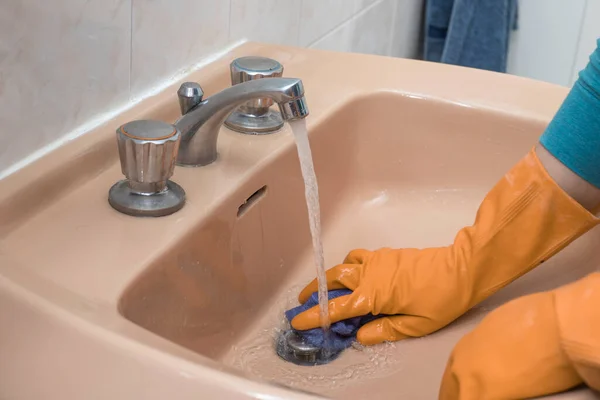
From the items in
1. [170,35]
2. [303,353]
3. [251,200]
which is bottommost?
[303,353]

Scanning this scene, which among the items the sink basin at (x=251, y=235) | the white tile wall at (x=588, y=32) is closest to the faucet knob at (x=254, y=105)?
the sink basin at (x=251, y=235)

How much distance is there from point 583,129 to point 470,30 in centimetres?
99

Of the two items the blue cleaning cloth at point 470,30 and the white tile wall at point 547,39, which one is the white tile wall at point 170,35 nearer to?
the blue cleaning cloth at point 470,30

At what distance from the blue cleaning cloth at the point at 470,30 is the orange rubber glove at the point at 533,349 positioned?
1.13 meters

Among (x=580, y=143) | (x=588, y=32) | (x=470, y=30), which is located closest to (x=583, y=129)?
(x=580, y=143)

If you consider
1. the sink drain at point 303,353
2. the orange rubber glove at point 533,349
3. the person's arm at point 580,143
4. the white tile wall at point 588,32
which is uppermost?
the person's arm at point 580,143

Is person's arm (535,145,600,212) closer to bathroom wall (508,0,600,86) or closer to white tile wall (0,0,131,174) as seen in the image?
white tile wall (0,0,131,174)

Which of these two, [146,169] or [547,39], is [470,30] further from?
[146,169]

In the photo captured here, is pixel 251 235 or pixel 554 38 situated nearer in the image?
pixel 251 235

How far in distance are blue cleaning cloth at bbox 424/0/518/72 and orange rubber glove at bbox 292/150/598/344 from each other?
0.94m

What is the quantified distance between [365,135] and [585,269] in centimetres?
29

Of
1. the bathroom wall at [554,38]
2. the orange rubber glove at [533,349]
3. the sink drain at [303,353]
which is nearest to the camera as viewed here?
the orange rubber glove at [533,349]

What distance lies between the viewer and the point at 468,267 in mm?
647

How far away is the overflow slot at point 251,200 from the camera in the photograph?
0.66 meters
